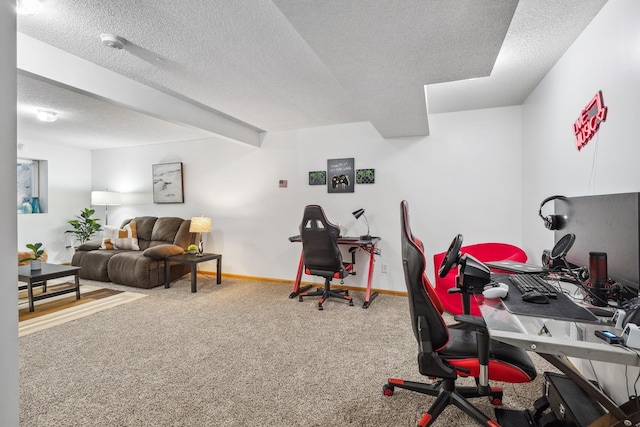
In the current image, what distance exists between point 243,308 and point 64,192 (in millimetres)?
5048

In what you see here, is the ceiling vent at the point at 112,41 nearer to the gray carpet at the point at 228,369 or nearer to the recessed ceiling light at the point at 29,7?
the recessed ceiling light at the point at 29,7

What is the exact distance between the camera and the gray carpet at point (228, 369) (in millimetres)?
1724

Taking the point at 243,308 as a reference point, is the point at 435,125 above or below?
above

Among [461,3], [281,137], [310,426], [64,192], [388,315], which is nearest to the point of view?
[461,3]

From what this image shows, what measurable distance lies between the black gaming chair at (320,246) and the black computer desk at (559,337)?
224 cm

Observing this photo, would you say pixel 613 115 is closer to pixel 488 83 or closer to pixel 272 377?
pixel 488 83

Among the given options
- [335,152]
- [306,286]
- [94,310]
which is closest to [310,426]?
[306,286]

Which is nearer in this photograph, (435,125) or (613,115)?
(613,115)

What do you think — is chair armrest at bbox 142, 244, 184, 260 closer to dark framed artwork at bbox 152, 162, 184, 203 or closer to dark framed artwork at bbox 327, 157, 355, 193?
dark framed artwork at bbox 152, 162, 184, 203

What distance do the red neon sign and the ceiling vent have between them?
320 centimetres

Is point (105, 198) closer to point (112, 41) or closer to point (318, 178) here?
point (318, 178)

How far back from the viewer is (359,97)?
8.52 ft

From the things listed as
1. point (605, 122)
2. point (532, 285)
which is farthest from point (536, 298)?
point (605, 122)

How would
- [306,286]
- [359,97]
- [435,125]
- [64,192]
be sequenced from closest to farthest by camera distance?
[359,97] → [435,125] → [306,286] → [64,192]
